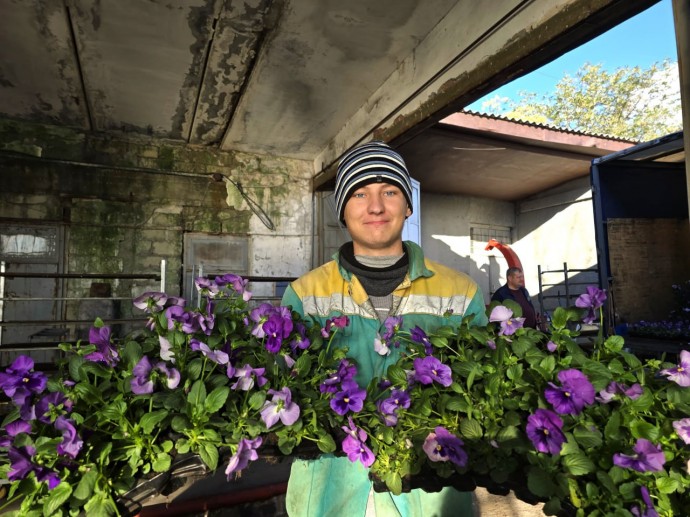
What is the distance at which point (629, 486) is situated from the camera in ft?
1.97

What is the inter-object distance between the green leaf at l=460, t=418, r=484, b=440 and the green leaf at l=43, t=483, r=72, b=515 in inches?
26.7

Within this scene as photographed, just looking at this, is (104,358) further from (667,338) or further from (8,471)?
(667,338)

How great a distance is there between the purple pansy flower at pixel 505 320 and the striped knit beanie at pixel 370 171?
618 mm

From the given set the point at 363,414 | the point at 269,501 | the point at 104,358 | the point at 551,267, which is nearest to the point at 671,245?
the point at 551,267

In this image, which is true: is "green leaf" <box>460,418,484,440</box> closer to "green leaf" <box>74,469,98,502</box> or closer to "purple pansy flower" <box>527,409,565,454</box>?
"purple pansy flower" <box>527,409,565,454</box>

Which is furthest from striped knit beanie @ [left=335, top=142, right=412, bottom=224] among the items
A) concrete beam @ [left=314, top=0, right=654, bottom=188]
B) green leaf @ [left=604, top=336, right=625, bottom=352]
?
concrete beam @ [left=314, top=0, right=654, bottom=188]

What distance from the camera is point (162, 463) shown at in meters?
0.67

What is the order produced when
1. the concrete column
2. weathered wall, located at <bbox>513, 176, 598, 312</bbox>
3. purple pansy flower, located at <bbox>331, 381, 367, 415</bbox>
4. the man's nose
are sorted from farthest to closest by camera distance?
1. weathered wall, located at <bbox>513, 176, 598, 312</bbox>
2. the concrete column
3. the man's nose
4. purple pansy flower, located at <bbox>331, 381, 367, 415</bbox>

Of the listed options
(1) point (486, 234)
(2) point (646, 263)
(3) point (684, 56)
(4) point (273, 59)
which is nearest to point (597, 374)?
(3) point (684, 56)

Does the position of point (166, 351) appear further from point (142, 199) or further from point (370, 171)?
point (142, 199)

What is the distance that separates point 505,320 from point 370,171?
0.69 m

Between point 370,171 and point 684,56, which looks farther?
point 684,56

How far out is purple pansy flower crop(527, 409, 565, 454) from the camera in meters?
0.63

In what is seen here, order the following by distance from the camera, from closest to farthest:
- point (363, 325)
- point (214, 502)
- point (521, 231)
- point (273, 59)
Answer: point (363, 325) < point (214, 502) < point (273, 59) < point (521, 231)
